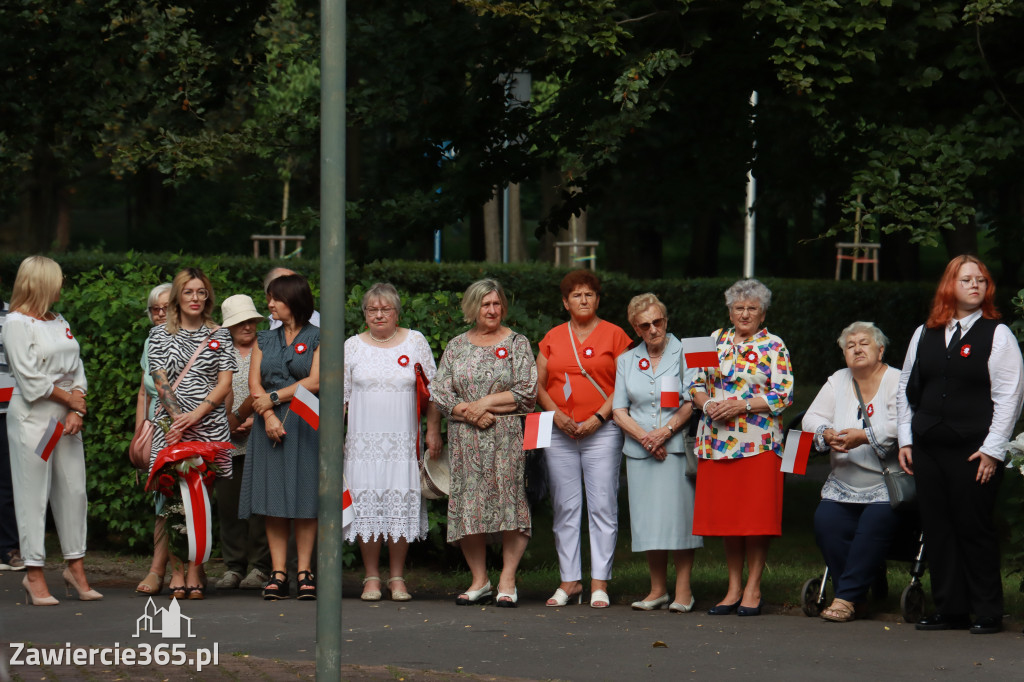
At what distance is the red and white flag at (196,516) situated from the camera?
28.3ft

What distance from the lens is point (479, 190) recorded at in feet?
42.4

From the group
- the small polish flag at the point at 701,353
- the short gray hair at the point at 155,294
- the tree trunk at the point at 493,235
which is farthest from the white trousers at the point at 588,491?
the tree trunk at the point at 493,235

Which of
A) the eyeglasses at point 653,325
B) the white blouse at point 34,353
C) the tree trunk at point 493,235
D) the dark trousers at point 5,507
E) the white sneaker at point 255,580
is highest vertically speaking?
the tree trunk at point 493,235

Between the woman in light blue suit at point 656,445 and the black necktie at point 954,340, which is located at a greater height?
the black necktie at point 954,340

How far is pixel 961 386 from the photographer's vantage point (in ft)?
26.0

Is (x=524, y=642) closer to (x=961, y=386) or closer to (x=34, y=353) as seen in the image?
(x=961, y=386)

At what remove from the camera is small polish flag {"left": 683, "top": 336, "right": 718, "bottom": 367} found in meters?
8.55

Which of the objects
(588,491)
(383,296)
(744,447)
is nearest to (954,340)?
(744,447)

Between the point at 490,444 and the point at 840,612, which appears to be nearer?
the point at 840,612

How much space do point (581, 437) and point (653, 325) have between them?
2.69 ft

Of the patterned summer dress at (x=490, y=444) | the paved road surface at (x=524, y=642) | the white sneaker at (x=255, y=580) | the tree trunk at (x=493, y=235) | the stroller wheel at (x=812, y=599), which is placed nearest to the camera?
the paved road surface at (x=524, y=642)

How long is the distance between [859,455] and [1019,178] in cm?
374

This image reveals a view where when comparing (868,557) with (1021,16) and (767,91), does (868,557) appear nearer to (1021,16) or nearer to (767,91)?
(1021,16)

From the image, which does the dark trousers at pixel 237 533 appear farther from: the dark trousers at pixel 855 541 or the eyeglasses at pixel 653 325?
the dark trousers at pixel 855 541
